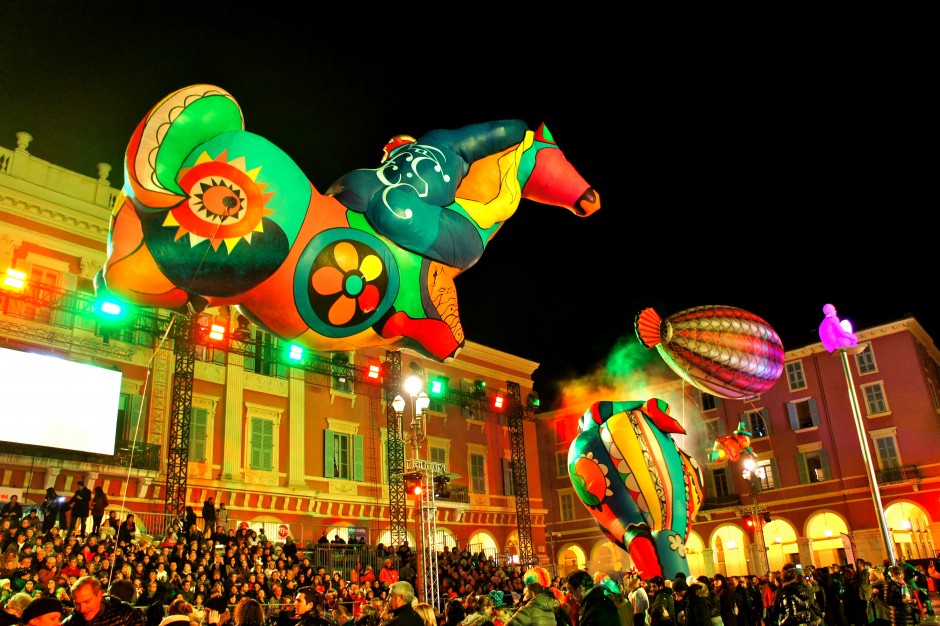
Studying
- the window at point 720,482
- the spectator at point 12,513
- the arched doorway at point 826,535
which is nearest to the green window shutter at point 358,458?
the spectator at point 12,513

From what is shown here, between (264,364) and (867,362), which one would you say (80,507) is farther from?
(867,362)

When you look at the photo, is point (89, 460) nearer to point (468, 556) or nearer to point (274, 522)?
point (274, 522)

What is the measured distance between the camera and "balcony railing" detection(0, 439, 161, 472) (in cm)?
1931

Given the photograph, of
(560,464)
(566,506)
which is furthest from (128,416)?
(566,506)

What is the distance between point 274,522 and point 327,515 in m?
2.48

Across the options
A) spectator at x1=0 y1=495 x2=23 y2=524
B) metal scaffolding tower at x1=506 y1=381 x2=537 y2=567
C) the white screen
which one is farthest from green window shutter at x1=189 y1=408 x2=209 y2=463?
metal scaffolding tower at x1=506 y1=381 x2=537 y2=567

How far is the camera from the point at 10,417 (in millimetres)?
18672

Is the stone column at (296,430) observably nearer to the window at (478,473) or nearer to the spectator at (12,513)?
the window at (478,473)

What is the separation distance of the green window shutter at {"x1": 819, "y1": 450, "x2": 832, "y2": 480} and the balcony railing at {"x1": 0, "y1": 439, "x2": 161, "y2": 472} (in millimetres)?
32797

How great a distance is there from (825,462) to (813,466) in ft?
2.45

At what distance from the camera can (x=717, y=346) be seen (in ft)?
52.6

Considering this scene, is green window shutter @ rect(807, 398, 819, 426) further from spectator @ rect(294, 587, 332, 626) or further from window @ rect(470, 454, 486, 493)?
spectator @ rect(294, 587, 332, 626)

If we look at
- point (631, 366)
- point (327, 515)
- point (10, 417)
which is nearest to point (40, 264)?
point (10, 417)

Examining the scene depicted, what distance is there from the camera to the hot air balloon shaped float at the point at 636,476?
16875 millimetres
